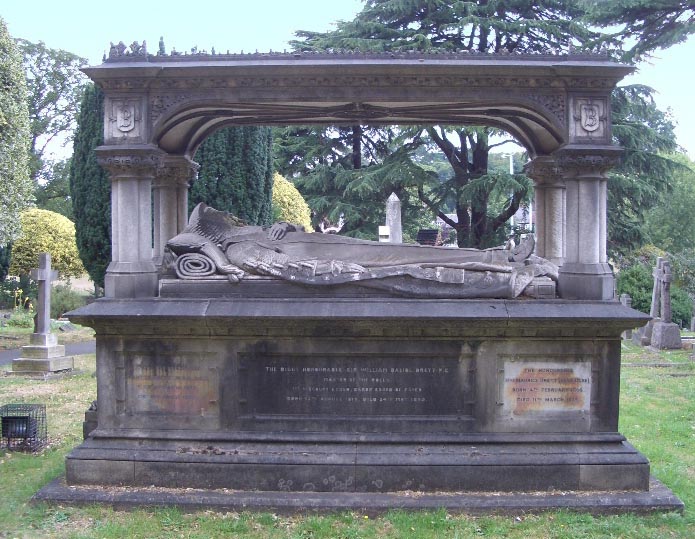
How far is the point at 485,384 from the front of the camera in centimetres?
629

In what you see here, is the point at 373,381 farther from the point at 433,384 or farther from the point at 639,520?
the point at 639,520

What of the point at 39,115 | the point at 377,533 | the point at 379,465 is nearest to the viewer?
the point at 377,533

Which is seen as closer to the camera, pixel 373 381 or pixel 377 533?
pixel 377 533

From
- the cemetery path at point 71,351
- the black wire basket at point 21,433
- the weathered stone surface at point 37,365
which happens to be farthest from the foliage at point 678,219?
the black wire basket at point 21,433

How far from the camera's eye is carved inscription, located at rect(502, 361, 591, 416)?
629 centimetres

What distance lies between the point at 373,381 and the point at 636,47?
1119 centimetres

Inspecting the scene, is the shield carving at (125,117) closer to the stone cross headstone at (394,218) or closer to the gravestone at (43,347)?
the gravestone at (43,347)

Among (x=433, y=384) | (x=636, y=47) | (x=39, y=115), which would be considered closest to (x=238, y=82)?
(x=433, y=384)

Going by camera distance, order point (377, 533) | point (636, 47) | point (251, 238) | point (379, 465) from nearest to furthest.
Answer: point (377, 533) < point (379, 465) < point (251, 238) < point (636, 47)

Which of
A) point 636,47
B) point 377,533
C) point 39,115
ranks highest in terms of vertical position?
point 39,115

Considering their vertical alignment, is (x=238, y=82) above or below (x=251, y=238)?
above

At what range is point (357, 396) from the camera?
6336 millimetres

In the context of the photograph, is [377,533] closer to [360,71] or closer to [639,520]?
[639,520]

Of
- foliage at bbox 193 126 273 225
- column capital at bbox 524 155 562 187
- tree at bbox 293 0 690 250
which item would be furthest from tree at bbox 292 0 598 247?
column capital at bbox 524 155 562 187
